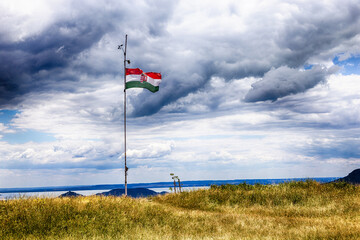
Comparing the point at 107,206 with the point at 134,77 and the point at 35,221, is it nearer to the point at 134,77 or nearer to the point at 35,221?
the point at 35,221

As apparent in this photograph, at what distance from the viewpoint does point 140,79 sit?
22844 millimetres

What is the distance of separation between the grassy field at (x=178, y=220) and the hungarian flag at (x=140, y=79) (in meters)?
8.80

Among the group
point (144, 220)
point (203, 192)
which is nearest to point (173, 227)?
point (144, 220)

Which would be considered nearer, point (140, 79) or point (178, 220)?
point (178, 220)

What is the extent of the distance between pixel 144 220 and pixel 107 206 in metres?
2.53

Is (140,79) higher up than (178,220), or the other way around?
(140,79)

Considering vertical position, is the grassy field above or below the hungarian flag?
below

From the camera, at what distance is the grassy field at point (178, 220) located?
11.2m

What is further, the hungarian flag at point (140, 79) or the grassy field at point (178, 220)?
the hungarian flag at point (140, 79)

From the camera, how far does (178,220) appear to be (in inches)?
554

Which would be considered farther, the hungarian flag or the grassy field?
the hungarian flag

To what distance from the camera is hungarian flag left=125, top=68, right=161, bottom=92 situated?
22750 mm

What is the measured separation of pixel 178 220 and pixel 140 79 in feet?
39.5

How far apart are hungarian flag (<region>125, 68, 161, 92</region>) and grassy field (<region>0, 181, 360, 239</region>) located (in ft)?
28.9
